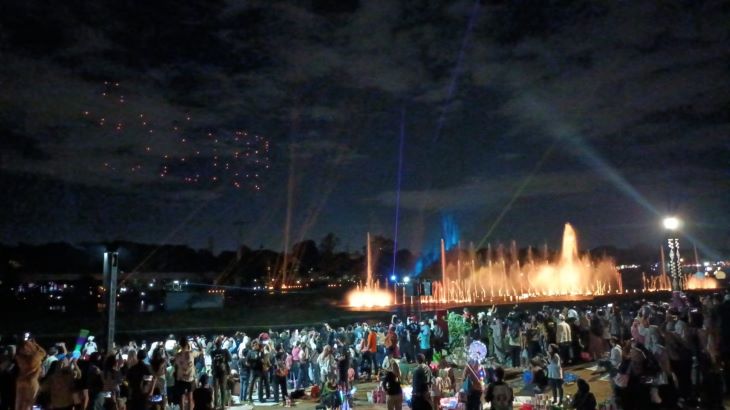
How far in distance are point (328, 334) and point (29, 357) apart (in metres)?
11.1

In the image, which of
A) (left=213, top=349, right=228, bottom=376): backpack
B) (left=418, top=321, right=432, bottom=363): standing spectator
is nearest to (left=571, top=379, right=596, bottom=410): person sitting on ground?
(left=213, top=349, right=228, bottom=376): backpack

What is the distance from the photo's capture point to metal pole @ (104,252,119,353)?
14531 mm

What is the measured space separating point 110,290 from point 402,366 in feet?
28.3

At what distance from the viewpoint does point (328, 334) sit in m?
19.9

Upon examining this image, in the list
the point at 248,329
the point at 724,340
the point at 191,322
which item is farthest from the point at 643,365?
the point at 191,322

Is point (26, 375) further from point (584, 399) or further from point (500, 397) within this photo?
point (584, 399)

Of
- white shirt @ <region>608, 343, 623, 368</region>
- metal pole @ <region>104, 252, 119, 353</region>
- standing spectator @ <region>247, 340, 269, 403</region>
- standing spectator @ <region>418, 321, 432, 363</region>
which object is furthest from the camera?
standing spectator @ <region>418, 321, 432, 363</region>

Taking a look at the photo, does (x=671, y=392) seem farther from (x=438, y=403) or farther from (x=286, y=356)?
(x=286, y=356)

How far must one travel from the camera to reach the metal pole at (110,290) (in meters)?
14.5

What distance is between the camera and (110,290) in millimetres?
14703

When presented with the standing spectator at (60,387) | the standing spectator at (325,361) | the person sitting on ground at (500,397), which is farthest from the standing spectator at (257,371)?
the person sitting on ground at (500,397)

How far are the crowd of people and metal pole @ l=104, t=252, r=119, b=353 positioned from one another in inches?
17.8

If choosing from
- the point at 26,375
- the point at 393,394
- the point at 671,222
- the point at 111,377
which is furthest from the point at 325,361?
the point at 671,222

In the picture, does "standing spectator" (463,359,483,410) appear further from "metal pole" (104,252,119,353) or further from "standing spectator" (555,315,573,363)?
"metal pole" (104,252,119,353)
